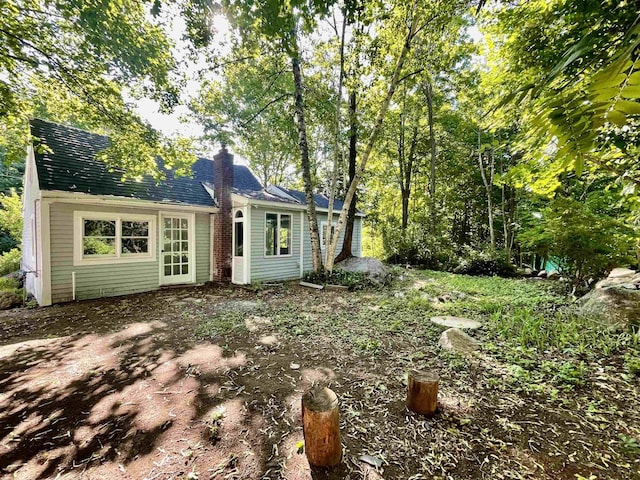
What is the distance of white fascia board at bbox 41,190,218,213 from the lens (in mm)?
5926

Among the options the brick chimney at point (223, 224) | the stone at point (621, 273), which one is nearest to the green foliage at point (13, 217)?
the brick chimney at point (223, 224)

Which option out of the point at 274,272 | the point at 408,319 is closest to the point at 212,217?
the point at 274,272

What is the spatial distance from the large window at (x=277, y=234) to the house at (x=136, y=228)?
34 millimetres

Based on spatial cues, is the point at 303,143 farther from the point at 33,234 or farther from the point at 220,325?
the point at 33,234

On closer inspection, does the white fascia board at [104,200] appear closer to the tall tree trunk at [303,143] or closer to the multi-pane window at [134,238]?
the multi-pane window at [134,238]

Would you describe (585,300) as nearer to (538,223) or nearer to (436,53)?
(538,223)

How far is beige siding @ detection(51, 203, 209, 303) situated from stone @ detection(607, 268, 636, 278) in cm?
1148

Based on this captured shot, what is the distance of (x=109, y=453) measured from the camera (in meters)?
1.98

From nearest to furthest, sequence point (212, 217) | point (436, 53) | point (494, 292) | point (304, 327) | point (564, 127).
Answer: point (564, 127)
point (304, 327)
point (494, 292)
point (436, 53)
point (212, 217)

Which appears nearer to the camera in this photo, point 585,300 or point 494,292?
point 585,300

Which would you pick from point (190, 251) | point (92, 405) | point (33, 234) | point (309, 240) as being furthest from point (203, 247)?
point (92, 405)

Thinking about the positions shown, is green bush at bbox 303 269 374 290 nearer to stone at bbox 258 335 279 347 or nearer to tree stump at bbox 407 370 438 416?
stone at bbox 258 335 279 347

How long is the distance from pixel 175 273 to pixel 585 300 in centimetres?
963

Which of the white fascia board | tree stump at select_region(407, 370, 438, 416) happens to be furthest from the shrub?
the white fascia board
